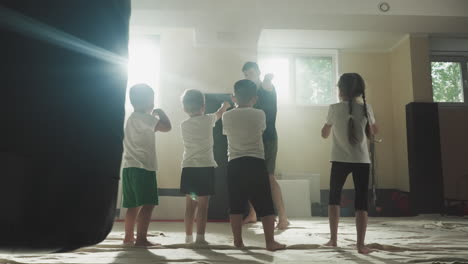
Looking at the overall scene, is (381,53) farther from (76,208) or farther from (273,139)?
(76,208)

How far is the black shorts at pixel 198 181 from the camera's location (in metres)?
2.04

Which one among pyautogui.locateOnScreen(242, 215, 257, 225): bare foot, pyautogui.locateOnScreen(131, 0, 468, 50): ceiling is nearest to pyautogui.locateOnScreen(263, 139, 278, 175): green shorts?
pyautogui.locateOnScreen(242, 215, 257, 225): bare foot

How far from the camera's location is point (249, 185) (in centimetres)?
186

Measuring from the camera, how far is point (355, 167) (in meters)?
1.86

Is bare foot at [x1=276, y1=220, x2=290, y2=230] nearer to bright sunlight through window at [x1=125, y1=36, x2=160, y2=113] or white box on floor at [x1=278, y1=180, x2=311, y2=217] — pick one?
white box on floor at [x1=278, y1=180, x2=311, y2=217]

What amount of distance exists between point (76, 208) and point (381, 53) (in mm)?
5993

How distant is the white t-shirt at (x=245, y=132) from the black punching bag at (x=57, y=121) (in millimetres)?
1538

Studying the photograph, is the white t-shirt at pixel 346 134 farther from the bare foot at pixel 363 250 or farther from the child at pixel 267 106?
the child at pixel 267 106

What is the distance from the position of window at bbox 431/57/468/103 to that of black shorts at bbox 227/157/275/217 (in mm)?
4876

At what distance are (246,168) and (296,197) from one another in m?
2.61

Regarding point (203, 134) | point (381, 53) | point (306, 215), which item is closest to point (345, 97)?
point (203, 134)

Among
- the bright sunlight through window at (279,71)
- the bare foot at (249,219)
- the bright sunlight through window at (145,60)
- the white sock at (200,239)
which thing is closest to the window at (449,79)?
the bright sunlight through window at (279,71)

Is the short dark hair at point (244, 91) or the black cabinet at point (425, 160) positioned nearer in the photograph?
the short dark hair at point (244, 91)

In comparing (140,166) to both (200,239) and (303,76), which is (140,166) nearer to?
(200,239)
